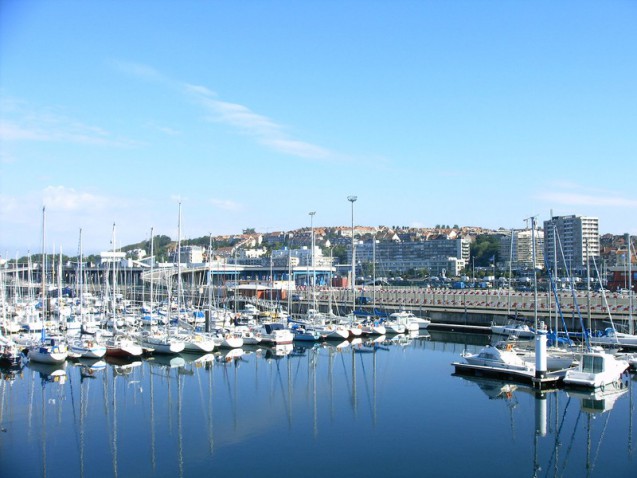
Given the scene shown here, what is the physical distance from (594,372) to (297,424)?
11.8m

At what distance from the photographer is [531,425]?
21.0m

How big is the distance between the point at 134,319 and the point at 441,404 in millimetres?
27629

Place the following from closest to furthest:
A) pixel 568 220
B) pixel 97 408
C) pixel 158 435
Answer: pixel 158 435 → pixel 97 408 → pixel 568 220

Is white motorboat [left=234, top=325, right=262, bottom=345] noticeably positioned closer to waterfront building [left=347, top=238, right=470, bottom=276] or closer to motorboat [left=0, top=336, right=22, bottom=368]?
motorboat [left=0, top=336, right=22, bottom=368]

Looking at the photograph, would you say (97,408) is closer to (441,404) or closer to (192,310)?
(441,404)

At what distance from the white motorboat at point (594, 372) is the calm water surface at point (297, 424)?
0.78m

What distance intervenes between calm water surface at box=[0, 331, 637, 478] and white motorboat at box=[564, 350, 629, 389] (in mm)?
778

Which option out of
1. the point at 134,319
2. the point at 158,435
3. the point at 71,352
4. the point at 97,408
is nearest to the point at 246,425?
the point at 158,435

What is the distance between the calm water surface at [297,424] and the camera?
17.3 meters

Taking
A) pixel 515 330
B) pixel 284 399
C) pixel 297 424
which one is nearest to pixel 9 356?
pixel 284 399

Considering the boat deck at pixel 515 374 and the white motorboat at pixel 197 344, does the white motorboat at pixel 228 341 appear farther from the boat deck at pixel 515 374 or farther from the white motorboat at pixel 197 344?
the boat deck at pixel 515 374

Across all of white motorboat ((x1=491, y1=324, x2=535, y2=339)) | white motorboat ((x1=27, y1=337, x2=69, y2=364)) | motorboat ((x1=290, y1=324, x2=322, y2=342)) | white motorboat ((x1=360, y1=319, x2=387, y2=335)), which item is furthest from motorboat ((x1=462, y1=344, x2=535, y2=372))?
white motorboat ((x1=27, y1=337, x2=69, y2=364))

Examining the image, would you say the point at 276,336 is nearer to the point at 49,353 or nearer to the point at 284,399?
the point at 49,353

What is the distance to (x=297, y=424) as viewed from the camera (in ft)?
71.0
